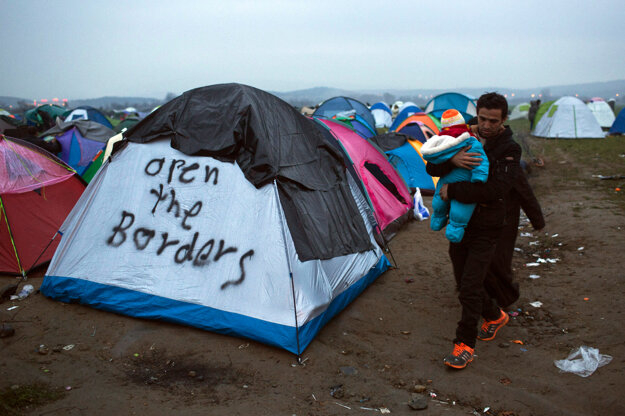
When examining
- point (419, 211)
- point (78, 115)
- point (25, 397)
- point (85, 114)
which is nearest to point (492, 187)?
point (25, 397)

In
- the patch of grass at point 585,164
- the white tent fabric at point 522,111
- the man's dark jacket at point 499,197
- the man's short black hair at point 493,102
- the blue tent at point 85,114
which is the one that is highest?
the man's short black hair at point 493,102

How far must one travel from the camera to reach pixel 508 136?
11.7 feet

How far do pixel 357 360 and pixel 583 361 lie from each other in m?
1.73

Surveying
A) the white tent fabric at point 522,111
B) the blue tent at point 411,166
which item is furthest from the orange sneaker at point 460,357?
the white tent fabric at point 522,111

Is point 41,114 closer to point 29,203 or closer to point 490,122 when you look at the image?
point 29,203

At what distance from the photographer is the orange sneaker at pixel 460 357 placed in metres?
3.45

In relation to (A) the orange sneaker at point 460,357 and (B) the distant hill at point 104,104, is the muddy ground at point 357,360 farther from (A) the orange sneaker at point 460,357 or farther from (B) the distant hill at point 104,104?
(B) the distant hill at point 104,104

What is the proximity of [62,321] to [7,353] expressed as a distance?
1.98ft

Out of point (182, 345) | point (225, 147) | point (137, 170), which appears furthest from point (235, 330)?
point (137, 170)

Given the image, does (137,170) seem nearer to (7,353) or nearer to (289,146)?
(289,146)

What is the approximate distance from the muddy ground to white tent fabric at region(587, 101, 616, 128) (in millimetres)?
23807

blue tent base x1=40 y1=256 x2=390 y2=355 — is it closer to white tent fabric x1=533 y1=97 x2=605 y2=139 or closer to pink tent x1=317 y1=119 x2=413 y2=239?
pink tent x1=317 y1=119 x2=413 y2=239

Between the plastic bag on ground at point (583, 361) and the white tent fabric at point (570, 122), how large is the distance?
18983 millimetres

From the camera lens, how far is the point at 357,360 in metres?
3.74
